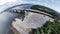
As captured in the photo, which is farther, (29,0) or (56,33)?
(29,0)

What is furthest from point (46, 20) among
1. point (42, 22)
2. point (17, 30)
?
point (17, 30)

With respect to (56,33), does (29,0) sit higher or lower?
higher

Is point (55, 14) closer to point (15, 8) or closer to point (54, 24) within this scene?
point (54, 24)

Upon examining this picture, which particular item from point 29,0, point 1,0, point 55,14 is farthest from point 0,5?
point 55,14

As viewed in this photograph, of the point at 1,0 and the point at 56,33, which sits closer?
the point at 56,33

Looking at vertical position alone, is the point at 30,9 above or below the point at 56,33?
above

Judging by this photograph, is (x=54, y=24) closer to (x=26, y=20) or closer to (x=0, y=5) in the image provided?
(x=26, y=20)

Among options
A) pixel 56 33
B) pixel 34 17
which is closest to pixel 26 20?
pixel 34 17

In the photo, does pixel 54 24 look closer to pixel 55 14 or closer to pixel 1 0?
pixel 55 14
